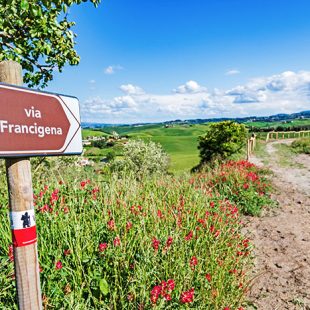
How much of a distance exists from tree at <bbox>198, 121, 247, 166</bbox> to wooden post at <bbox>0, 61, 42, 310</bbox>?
1839cm

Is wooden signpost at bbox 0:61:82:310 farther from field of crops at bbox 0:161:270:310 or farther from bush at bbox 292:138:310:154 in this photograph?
bush at bbox 292:138:310:154

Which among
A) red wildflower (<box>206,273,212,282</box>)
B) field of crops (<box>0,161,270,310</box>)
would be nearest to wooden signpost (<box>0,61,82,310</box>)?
field of crops (<box>0,161,270,310</box>)

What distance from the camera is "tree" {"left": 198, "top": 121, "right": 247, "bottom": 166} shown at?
1966 cm

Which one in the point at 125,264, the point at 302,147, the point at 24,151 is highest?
the point at 24,151

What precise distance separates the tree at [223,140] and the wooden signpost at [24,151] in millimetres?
18344

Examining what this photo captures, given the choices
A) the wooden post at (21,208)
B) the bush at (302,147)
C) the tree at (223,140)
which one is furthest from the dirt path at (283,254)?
the bush at (302,147)

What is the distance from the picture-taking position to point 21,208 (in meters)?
1.54

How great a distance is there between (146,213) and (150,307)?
1.50 metres

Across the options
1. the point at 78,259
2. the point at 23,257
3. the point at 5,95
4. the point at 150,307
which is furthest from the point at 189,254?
the point at 5,95

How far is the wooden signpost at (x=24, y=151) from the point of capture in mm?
1416

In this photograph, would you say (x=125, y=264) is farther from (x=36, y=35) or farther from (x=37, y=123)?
(x=36, y=35)

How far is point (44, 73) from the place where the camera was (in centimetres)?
637

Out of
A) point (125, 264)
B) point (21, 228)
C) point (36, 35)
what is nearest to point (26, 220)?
point (21, 228)

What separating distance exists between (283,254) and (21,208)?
16.1 ft
